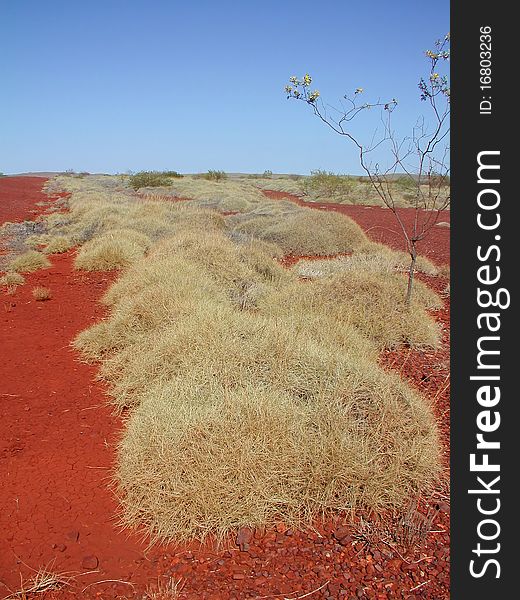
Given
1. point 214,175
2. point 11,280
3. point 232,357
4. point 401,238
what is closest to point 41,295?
point 11,280

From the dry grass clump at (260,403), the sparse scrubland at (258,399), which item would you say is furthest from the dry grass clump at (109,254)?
the dry grass clump at (260,403)

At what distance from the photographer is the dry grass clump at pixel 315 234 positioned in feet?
44.0

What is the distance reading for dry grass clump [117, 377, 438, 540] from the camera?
3283 mm

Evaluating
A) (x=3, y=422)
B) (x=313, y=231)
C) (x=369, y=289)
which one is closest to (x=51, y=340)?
(x=3, y=422)

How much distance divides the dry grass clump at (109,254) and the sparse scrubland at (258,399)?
2.70 metres

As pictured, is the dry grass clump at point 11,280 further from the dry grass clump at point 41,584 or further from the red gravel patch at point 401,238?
the dry grass clump at point 41,584

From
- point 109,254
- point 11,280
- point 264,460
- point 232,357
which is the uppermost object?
point 109,254

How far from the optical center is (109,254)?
1128cm

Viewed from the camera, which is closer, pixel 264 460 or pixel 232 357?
pixel 264 460

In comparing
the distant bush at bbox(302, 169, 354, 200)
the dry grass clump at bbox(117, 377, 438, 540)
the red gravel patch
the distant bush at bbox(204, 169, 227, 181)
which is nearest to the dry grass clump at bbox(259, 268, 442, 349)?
the dry grass clump at bbox(117, 377, 438, 540)

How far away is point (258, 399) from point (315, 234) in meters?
10.3

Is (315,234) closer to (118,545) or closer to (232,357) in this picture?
(232,357)

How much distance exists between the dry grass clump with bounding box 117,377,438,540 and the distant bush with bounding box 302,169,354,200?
32.3 metres

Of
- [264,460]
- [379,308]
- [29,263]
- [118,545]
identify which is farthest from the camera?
[29,263]
